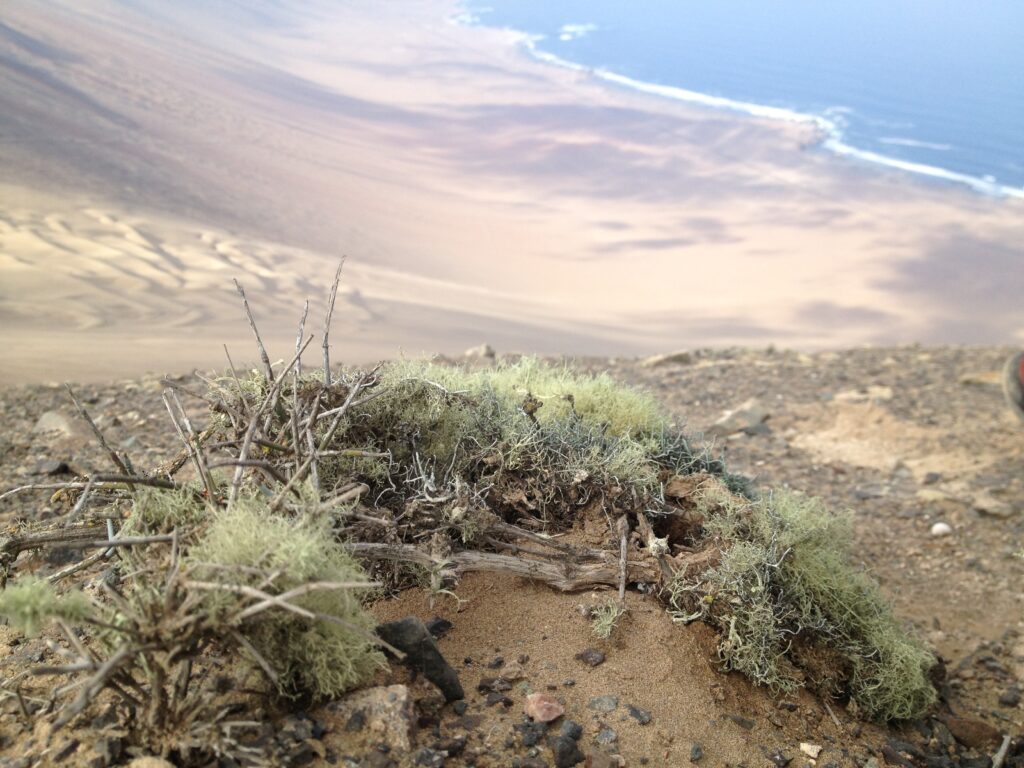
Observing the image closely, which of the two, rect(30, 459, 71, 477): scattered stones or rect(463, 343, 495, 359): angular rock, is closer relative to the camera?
rect(30, 459, 71, 477): scattered stones

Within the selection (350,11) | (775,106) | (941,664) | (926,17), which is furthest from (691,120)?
(941,664)

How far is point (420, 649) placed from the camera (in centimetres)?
217

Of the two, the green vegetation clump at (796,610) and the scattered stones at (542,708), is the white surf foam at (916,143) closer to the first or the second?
the green vegetation clump at (796,610)

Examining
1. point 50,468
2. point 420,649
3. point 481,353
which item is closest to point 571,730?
point 420,649

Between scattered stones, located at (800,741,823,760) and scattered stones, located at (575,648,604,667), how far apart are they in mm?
608

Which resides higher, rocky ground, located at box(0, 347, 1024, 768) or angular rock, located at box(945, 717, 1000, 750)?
rocky ground, located at box(0, 347, 1024, 768)

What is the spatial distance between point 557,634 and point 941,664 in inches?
72.7

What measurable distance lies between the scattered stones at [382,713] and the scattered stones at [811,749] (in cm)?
115

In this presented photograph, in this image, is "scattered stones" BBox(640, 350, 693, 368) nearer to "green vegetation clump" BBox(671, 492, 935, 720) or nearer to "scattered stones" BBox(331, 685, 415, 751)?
"green vegetation clump" BBox(671, 492, 935, 720)

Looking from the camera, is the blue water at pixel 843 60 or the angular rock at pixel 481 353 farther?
the blue water at pixel 843 60

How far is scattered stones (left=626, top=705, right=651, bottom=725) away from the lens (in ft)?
7.38

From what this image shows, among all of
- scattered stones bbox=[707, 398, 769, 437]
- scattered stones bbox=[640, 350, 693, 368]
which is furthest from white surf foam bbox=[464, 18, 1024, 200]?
scattered stones bbox=[707, 398, 769, 437]

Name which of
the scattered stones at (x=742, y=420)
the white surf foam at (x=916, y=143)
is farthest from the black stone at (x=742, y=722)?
the white surf foam at (x=916, y=143)

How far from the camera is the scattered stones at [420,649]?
7.10 ft
